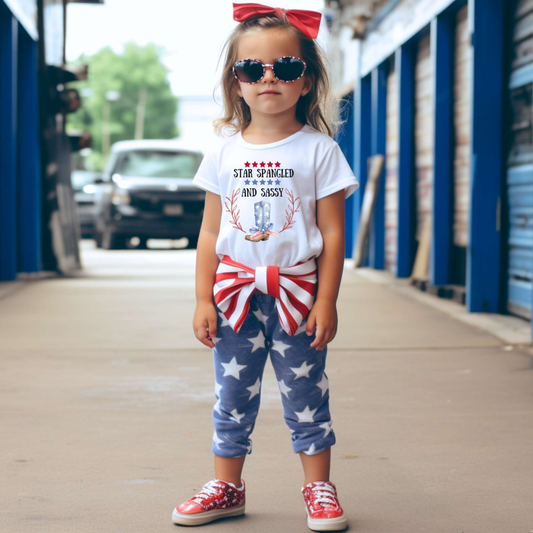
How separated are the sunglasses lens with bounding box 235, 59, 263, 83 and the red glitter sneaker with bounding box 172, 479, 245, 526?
3.88 feet

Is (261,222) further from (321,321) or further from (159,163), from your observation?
(159,163)

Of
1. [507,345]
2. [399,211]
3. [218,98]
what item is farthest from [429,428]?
[399,211]

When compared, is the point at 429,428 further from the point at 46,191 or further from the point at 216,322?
the point at 46,191

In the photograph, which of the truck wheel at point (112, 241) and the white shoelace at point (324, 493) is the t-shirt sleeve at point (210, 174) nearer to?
the white shoelace at point (324, 493)

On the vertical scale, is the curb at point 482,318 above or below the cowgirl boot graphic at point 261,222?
below

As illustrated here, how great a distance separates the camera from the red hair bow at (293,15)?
2686 millimetres

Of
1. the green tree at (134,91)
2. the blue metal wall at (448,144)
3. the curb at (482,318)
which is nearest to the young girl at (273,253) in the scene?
the curb at (482,318)

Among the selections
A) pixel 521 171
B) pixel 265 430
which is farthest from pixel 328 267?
pixel 521 171

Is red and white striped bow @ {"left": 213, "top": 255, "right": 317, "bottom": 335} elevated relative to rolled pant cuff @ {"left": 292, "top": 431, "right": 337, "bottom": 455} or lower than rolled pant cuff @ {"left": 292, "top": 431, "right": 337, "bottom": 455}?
elevated

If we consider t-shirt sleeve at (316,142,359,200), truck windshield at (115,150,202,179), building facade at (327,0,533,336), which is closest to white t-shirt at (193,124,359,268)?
t-shirt sleeve at (316,142,359,200)

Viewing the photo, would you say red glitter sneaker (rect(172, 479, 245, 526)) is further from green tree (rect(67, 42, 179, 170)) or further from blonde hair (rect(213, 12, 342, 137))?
green tree (rect(67, 42, 179, 170))

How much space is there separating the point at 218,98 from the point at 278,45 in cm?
45

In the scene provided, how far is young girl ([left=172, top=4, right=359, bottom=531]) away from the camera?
8.70 feet

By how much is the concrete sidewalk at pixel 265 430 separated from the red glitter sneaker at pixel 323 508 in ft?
0.23
